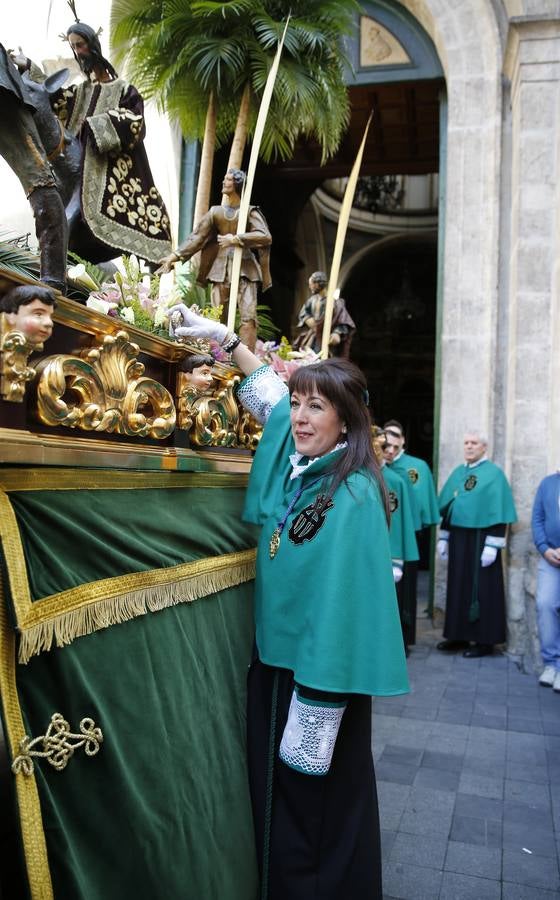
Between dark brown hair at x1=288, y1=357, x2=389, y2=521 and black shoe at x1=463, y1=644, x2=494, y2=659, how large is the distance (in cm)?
454

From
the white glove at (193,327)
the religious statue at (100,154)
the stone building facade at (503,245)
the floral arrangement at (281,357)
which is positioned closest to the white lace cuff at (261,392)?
the white glove at (193,327)

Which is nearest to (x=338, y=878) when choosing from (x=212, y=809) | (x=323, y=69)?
(x=212, y=809)

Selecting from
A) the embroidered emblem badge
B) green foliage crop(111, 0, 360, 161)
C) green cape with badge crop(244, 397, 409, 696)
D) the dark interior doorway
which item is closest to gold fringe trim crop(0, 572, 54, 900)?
green cape with badge crop(244, 397, 409, 696)

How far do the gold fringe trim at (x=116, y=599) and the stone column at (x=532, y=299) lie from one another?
4.63 meters

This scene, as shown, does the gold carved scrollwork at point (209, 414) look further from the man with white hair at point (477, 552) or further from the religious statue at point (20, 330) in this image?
the man with white hair at point (477, 552)

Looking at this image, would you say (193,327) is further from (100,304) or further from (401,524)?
(401,524)

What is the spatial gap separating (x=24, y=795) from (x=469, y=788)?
2.61 metres

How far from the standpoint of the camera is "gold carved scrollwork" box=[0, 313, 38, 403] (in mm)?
1248

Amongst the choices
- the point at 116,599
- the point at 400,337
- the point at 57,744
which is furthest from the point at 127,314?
the point at 400,337

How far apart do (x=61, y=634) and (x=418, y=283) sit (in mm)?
16667

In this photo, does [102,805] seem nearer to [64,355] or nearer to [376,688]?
[376,688]

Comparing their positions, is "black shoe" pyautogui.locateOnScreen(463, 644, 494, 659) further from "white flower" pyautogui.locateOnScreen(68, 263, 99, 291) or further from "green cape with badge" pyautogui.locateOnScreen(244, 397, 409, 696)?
"white flower" pyautogui.locateOnScreen(68, 263, 99, 291)

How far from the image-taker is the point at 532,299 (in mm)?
6160

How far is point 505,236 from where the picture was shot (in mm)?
6758
